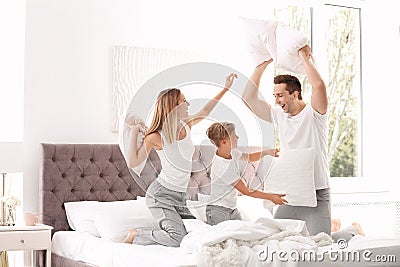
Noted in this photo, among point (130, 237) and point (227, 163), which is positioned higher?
point (227, 163)

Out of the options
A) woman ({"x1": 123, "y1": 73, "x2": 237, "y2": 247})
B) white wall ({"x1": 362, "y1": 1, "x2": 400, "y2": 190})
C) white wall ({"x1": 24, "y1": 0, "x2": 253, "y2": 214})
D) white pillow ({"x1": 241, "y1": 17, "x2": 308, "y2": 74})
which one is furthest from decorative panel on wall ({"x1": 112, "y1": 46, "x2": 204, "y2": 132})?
white wall ({"x1": 362, "y1": 1, "x2": 400, "y2": 190})

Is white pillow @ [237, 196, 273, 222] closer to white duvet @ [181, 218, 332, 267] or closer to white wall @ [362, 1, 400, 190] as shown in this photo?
white duvet @ [181, 218, 332, 267]

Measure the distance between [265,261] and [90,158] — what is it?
2051 millimetres

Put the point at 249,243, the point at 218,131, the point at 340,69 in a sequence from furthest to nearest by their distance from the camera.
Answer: the point at 340,69 → the point at 218,131 → the point at 249,243

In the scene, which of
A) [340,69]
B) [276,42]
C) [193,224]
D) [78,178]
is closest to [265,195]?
[193,224]

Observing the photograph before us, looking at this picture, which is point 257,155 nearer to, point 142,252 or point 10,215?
point 142,252

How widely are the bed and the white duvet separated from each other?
51 mm

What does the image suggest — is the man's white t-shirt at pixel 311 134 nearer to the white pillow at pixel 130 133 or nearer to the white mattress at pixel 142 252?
the white mattress at pixel 142 252

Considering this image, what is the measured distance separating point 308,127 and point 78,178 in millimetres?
1776

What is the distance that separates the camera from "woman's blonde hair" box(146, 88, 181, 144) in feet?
12.6

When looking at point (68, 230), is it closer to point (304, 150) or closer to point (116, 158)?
point (116, 158)

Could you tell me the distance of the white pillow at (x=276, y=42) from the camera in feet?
13.7

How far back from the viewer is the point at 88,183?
16.6 feet

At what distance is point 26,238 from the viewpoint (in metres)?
4.54
